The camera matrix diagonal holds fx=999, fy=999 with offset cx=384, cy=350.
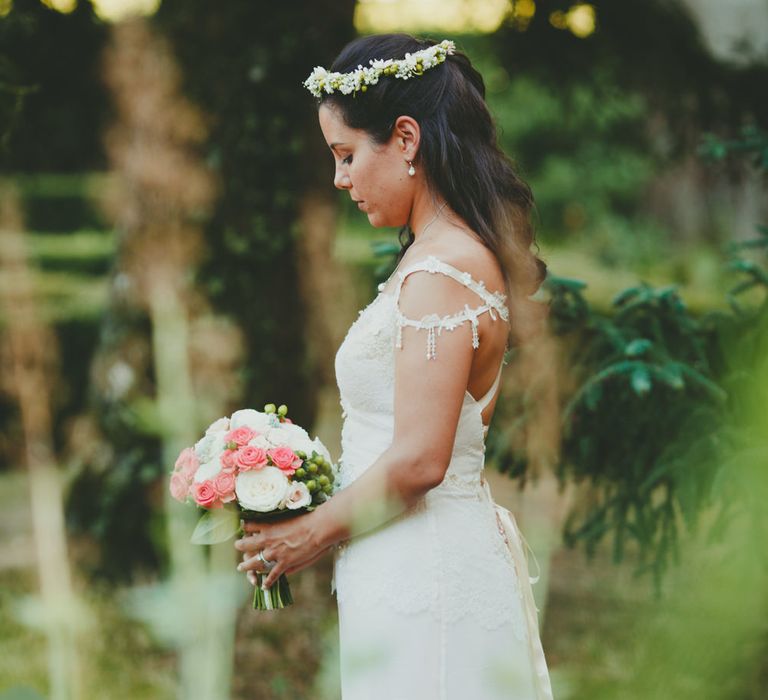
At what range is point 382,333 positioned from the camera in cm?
194

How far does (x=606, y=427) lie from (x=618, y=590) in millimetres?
2889

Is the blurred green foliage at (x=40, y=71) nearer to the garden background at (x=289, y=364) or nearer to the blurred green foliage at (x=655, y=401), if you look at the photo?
the garden background at (x=289, y=364)

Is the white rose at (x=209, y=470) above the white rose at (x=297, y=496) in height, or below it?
above

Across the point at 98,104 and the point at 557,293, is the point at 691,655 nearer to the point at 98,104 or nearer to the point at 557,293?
the point at 557,293

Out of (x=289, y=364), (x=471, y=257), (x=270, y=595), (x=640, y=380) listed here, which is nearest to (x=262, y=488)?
(x=270, y=595)

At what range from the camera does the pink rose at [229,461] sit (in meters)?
1.89

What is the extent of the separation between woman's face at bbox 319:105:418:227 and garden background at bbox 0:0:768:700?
0.50 metres

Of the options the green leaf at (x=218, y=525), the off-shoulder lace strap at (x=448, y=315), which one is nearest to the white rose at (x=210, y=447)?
the green leaf at (x=218, y=525)

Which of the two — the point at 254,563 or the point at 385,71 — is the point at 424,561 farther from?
the point at 385,71

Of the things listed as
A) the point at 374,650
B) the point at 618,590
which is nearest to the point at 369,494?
the point at 374,650

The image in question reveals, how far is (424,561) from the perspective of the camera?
1982 millimetres

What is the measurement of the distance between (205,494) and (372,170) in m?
0.72

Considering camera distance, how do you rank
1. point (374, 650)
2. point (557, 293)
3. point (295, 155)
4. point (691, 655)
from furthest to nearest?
point (295, 155) < point (557, 293) < point (691, 655) < point (374, 650)

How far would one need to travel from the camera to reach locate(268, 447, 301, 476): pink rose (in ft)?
6.22
